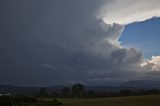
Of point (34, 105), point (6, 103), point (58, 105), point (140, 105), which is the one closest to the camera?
point (6, 103)

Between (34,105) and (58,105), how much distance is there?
1063 cm

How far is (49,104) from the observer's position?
8938 centimetres

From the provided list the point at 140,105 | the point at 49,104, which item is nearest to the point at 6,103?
the point at 49,104

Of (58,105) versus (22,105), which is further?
(58,105)

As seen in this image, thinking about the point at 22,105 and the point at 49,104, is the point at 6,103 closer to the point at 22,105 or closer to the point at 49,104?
the point at 22,105

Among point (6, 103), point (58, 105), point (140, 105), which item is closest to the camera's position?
point (6, 103)

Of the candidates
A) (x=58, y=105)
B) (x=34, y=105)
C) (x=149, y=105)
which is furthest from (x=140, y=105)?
(x=34, y=105)

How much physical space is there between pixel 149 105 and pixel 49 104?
30.3m

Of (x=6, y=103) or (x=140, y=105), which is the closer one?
(x=6, y=103)

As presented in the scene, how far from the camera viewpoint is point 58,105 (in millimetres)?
93250

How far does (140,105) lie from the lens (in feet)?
332

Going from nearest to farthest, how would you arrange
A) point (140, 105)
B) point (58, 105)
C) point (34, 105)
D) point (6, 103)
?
point (6, 103) → point (34, 105) → point (58, 105) → point (140, 105)

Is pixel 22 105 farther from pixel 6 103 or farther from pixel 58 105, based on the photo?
pixel 58 105

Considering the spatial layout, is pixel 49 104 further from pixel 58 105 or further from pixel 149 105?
pixel 149 105
